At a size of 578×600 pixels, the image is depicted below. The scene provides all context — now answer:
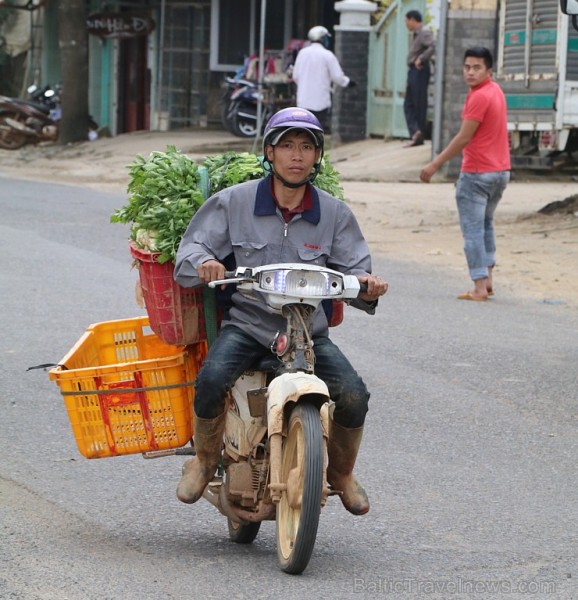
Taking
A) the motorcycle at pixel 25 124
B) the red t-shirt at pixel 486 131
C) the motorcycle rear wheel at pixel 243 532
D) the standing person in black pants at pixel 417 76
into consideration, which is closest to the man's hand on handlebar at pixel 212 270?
the motorcycle rear wheel at pixel 243 532

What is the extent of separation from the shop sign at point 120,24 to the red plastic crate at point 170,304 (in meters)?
25.2

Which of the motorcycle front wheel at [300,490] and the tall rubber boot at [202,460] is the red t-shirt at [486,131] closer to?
the tall rubber boot at [202,460]

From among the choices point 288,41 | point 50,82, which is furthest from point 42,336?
point 50,82

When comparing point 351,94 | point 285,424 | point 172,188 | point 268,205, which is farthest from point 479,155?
point 351,94

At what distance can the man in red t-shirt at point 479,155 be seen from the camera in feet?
34.4

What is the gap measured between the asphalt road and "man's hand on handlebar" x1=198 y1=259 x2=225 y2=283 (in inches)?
39.8

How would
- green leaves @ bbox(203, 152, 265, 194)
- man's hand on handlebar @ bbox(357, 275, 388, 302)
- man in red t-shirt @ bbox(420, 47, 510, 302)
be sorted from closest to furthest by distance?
man's hand on handlebar @ bbox(357, 275, 388, 302)
green leaves @ bbox(203, 152, 265, 194)
man in red t-shirt @ bbox(420, 47, 510, 302)

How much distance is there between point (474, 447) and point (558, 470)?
0.52 m

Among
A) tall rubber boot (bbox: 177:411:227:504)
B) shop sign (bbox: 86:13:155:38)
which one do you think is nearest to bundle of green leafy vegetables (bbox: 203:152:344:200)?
tall rubber boot (bbox: 177:411:227:504)

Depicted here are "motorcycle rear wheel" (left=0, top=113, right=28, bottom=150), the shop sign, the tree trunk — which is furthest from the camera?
the shop sign

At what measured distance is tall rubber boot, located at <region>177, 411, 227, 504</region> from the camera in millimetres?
4785

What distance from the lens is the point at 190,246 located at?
477cm

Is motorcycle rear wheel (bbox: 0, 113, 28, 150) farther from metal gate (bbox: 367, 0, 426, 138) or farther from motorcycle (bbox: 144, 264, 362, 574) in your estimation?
motorcycle (bbox: 144, 264, 362, 574)

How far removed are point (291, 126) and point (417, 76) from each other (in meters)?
17.4
